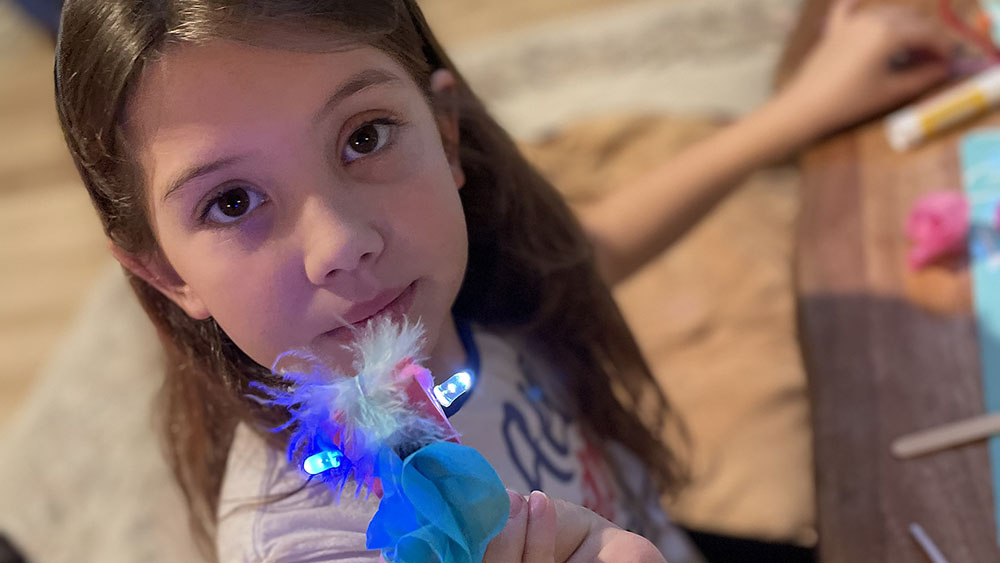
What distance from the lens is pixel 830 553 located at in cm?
62

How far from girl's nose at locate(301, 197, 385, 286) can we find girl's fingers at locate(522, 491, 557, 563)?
15 centimetres

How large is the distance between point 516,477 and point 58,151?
7.52ft

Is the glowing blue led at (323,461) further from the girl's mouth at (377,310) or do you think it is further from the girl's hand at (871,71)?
the girl's hand at (871,71)

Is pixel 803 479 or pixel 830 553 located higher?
pixel 830 553

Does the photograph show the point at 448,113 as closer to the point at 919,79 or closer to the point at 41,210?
the point at 919,79

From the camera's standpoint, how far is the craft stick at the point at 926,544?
23.0 inches

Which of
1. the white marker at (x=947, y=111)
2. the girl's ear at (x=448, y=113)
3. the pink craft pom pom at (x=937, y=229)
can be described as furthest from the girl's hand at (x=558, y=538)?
the white marker at (x=947, y=111)

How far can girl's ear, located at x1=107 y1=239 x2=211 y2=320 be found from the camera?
0.54m

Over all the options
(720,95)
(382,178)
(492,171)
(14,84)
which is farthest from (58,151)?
(382,178)

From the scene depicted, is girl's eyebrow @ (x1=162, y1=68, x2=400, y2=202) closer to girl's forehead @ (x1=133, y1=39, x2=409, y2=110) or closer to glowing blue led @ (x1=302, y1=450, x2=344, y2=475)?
girl's forehead @ (x1=133, y1=39, x2=409, y2=110)

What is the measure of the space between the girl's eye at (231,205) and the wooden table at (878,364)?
17.9 inches

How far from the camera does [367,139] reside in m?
0.48

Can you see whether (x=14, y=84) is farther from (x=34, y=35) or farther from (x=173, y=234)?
(x=173, y=234)

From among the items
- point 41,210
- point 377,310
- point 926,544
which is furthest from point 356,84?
point 41,210
